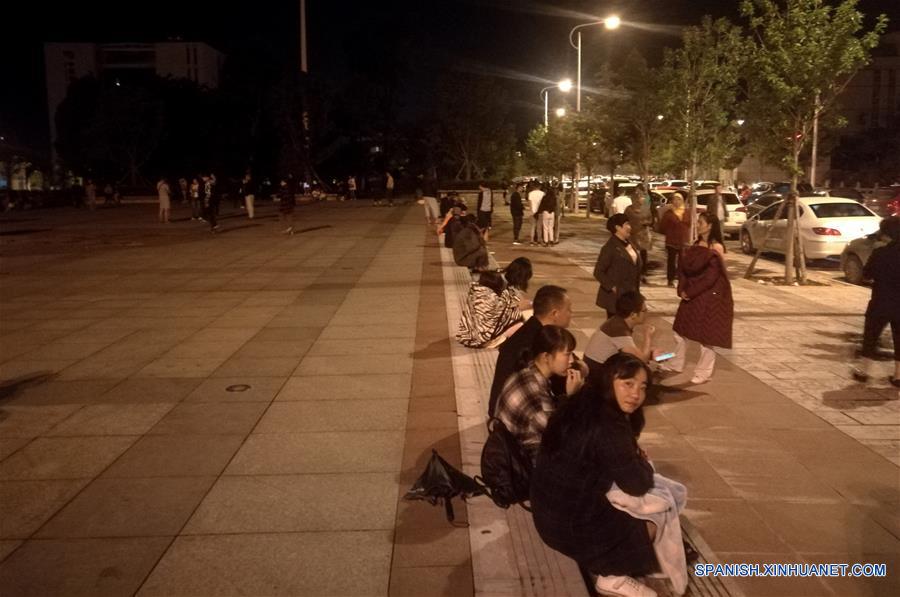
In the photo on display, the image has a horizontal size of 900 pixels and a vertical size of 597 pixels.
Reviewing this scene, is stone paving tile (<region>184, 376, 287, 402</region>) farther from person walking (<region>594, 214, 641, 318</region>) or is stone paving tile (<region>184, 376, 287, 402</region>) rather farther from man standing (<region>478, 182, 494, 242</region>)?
man standing (<region>478, 182, 494, 242</region>)

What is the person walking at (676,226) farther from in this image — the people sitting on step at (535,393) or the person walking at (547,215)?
the people sitting on step at (535,393)

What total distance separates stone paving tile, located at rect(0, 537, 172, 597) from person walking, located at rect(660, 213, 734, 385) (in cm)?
529

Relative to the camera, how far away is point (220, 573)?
14.8ft

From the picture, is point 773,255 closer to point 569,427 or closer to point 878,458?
point 878,458

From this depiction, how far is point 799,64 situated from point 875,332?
24.6ft

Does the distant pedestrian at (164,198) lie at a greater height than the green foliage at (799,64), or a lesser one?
lesser

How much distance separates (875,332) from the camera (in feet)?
27.9

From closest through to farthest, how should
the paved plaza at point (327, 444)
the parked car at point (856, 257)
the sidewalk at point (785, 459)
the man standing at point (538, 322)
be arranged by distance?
the paved plaza at point (327, 444) → the sidewalk at point (785, 459) → the man standing at point (538, 322) → the parked car at point (856, 257)

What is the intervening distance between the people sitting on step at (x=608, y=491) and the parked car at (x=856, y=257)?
12909 mm

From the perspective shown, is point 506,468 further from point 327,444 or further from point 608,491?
point 327,444

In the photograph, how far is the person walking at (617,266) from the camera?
891cm

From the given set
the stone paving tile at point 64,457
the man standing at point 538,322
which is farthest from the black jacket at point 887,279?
the stone paving tile at point 64,457

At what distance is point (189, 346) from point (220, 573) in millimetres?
6008

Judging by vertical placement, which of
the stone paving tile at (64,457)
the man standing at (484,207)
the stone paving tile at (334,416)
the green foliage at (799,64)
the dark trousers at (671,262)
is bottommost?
the stone paving tile at (64,457)
